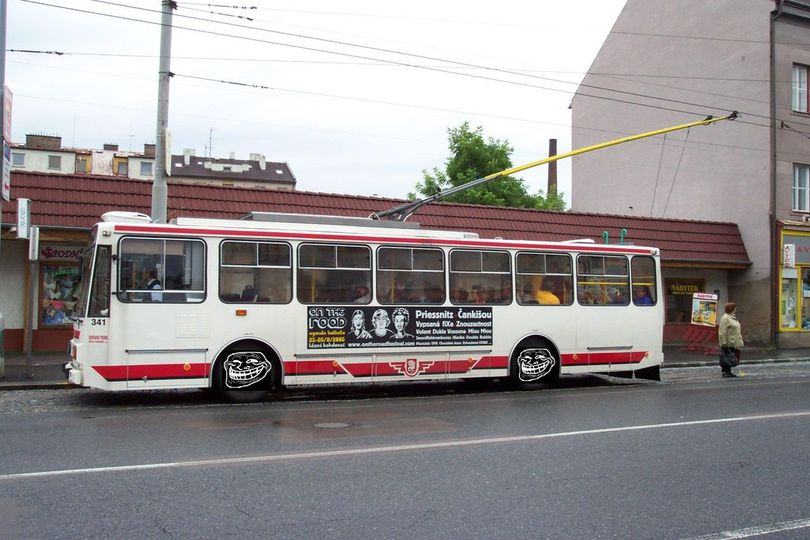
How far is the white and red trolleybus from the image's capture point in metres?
11.2

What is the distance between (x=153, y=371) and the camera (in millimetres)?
11195

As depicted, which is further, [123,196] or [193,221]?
[123,196]

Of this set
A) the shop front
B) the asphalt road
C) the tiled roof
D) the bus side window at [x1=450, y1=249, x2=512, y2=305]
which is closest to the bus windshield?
the asphalt road

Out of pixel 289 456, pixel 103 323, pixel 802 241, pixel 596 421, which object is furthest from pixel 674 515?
pixel 802 241

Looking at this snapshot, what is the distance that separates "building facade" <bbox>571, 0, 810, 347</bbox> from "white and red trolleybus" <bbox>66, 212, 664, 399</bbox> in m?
13.5

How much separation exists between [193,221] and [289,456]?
212 inches

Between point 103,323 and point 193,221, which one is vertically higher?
point 193,221

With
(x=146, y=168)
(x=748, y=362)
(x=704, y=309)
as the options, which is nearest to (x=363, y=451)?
(x=748, y=362)

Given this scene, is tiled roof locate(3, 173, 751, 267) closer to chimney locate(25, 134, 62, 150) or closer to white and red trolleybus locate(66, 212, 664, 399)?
white and red trolleybus locate(66, 212, 664, 399)

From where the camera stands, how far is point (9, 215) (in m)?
16.8

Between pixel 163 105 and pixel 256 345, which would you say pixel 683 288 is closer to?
pixel 163 105

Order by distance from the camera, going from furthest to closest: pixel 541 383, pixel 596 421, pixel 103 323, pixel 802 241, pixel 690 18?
pixel 690 18 → pixel 802 241 → pixel 541 383 → pixel 103 323 → pixel 596 421

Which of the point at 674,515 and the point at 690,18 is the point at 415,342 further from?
the point at 690,18

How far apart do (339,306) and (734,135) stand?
21204 mm
